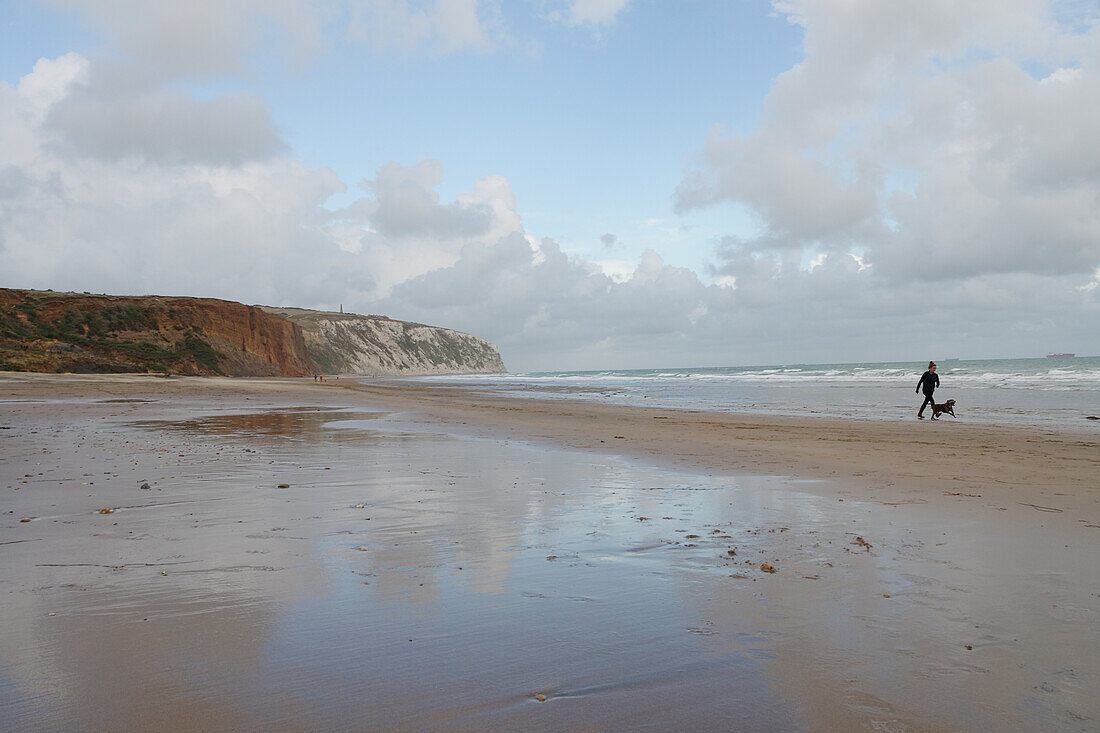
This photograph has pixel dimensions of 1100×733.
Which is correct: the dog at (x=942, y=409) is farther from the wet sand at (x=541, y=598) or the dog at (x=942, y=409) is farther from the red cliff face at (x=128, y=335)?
the red cliff face at (x=128, y=335)

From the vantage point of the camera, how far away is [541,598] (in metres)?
3.31

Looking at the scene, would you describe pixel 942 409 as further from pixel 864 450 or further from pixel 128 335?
pixel 128 335

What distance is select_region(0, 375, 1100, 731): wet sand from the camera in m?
2.18

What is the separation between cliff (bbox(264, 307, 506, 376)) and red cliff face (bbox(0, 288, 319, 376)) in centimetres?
4198

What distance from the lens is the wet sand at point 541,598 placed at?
2.18 metres

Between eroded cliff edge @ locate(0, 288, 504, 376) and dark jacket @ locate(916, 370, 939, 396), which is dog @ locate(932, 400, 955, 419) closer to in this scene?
dark jacket @ locate(916, 370, 939, 396)

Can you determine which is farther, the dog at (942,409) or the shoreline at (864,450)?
the dog at (942,409)

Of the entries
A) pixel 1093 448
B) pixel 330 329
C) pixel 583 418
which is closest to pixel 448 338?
pixel 330 329

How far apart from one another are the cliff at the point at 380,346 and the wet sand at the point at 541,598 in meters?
96.0

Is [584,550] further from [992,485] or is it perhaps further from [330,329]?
[330,329]

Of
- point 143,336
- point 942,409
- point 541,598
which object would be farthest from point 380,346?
point 541,598

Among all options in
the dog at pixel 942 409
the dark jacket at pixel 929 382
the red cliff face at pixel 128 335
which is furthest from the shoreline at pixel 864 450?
the red cliff face at pixel 128 335

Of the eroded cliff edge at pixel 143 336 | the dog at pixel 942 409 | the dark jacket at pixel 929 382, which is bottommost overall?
the dog at pixel 942 409

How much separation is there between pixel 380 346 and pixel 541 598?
11713 centimetres
